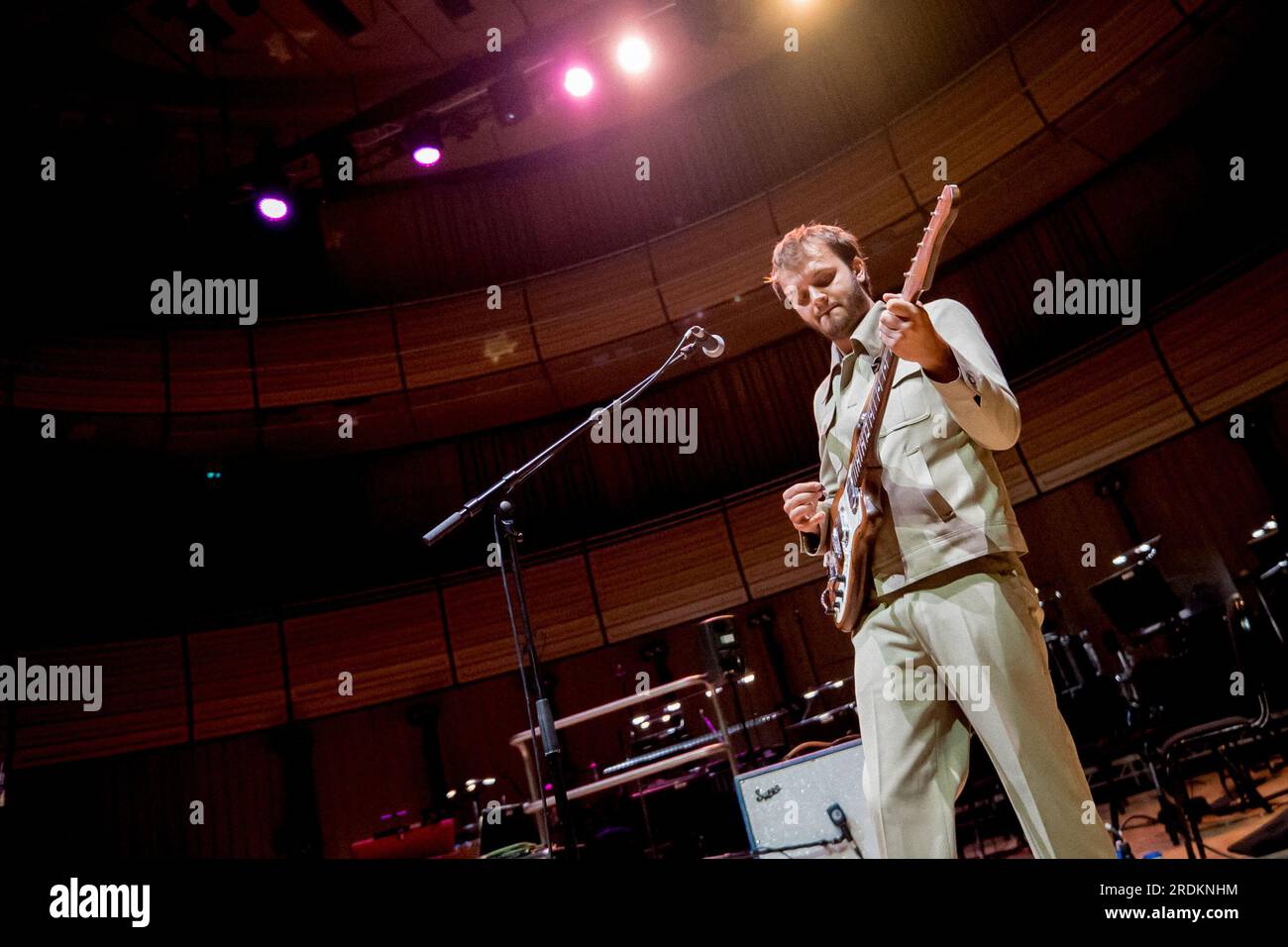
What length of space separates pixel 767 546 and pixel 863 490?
5.79 meters

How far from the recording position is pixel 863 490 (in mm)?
1857

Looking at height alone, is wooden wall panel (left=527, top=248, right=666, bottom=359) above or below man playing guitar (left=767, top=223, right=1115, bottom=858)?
above

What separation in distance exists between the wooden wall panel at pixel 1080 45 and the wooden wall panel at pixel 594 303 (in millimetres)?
3653

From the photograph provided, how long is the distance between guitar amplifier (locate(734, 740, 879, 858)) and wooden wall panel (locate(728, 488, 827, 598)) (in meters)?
3.87

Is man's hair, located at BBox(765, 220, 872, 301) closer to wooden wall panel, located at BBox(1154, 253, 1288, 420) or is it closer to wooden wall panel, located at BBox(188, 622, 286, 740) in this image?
wooden wall panel, located at BBox(1154, 253, 1288, 420)

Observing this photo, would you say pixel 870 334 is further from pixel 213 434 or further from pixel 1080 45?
pixel 213 434

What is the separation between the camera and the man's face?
82.1 inches

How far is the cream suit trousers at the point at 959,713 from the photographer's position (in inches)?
59.7

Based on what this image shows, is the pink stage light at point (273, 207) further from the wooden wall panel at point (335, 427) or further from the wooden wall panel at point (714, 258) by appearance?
the wooden wall panel at point (714, 258)

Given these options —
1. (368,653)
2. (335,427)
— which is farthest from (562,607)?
(335,427)

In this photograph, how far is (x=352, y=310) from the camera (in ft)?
25.7

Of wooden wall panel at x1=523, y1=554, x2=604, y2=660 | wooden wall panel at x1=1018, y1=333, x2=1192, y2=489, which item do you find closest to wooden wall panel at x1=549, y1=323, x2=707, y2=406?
wooden wall panel at x1=523, y1=554, x2=604, y2=660

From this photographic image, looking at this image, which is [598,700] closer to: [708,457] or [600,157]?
[708,457]
